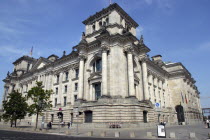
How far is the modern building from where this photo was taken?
99.8 ft

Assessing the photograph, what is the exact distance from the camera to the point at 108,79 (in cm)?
3231

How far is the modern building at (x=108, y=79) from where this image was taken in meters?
30.4

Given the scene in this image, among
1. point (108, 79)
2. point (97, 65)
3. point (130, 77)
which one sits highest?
point (97, 65)

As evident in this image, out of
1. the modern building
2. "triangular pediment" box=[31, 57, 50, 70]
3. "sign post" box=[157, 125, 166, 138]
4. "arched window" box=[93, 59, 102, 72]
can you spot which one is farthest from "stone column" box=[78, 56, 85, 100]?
"triangular pediment" box=[31, 57, 50, 70]

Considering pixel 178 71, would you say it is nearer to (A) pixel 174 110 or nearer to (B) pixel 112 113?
(A) pixel 174 110

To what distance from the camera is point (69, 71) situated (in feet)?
143

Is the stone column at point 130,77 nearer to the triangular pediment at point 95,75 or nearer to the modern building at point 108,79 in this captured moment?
the modern building at point 108,79

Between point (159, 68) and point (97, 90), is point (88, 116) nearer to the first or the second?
point (97, 90)

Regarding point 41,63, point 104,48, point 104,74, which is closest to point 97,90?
point 104,74

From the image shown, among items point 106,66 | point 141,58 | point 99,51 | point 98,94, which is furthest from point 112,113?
point 141,58

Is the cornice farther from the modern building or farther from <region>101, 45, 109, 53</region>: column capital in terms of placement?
<region>101, 45, 109, 53</region>: column capital

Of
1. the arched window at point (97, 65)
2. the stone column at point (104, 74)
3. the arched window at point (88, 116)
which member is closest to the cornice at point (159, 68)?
the arched window at point (97, 65)

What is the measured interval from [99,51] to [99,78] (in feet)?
20.4

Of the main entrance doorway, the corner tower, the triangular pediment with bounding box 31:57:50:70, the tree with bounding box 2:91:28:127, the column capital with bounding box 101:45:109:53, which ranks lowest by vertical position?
the main entrance doorway
